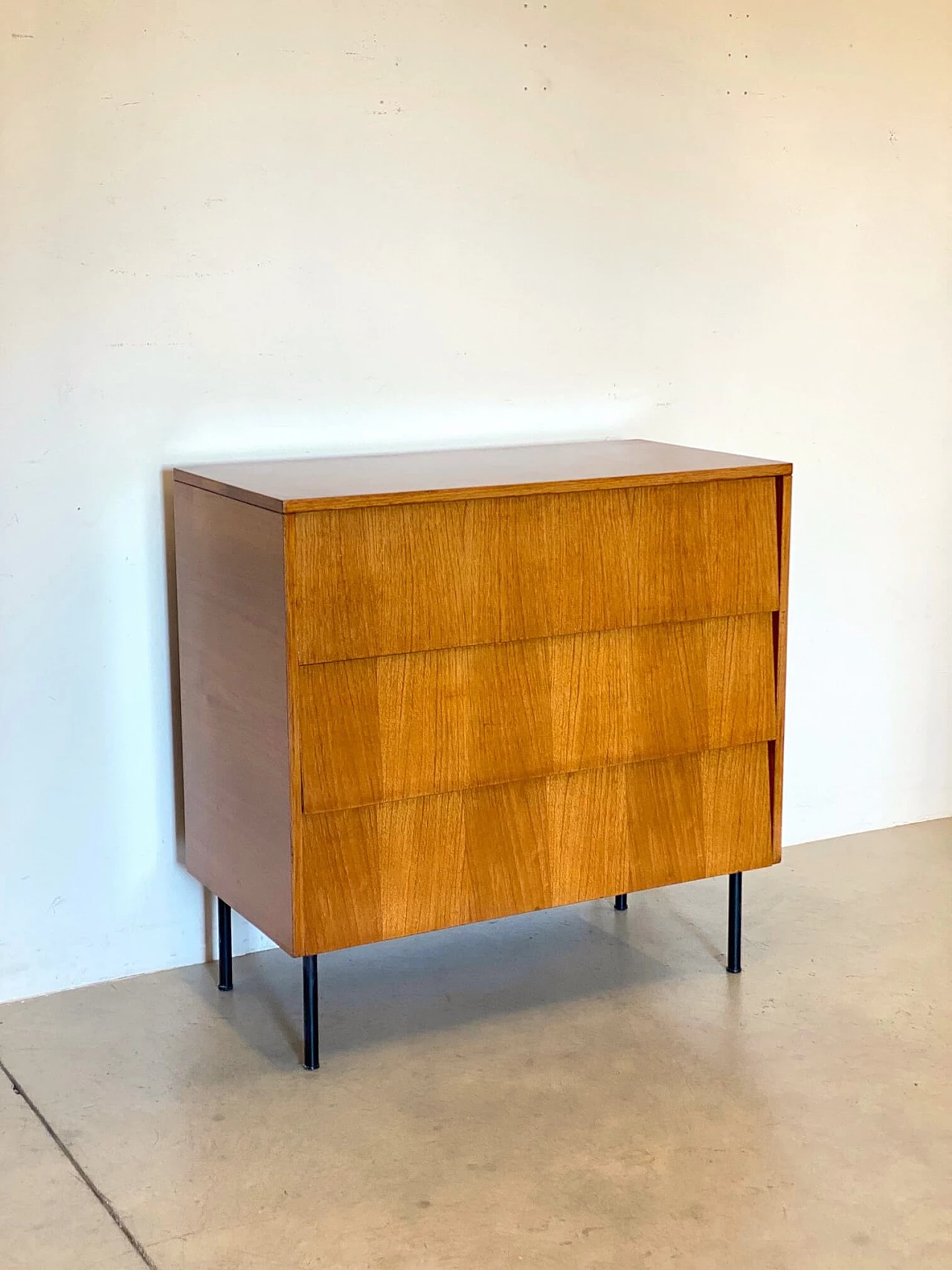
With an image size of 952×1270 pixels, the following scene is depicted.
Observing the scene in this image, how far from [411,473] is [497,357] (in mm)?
544

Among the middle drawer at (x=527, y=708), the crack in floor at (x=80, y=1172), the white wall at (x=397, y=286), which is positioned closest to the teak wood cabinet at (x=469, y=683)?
the middle drawer at (x=527, y=708)

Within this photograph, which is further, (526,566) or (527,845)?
(527,845)

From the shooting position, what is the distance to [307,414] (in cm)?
280

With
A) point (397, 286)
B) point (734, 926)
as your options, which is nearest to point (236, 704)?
point (397, 286)

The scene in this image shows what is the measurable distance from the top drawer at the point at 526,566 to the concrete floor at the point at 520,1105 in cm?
71

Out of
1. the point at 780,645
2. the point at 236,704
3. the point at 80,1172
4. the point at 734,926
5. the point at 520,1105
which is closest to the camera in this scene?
the point at 80,1172

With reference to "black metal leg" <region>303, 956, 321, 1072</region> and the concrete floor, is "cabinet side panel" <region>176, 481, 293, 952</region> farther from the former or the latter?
the concrete floor

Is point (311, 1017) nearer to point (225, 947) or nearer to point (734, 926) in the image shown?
point (225, 947)

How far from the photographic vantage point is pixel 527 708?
97.0 inches

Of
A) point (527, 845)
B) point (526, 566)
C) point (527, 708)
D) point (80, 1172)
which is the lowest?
point (80, 1172)

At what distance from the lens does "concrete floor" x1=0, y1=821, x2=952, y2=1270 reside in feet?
6.56

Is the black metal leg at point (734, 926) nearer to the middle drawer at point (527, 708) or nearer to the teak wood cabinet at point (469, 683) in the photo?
the teak wood cabinet at point (469, 683)

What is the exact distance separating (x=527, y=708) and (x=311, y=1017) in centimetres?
62

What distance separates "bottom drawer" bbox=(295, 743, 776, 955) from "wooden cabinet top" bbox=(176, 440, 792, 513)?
0.49 metres
